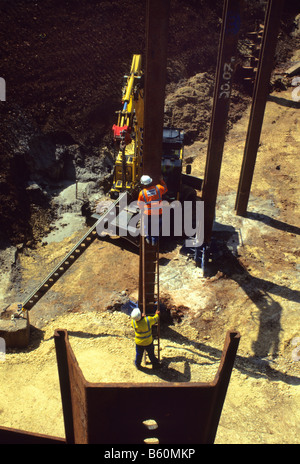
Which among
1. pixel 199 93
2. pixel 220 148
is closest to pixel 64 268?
pixel 220 148

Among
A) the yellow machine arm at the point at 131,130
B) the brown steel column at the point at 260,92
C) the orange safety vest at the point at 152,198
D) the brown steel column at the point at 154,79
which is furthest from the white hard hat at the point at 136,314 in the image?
the brown steel column at the point at 260,92

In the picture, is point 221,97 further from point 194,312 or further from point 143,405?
point 143,405

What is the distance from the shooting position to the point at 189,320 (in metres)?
10.4

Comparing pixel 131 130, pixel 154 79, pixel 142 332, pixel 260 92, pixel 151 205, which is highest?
pixel 154 79

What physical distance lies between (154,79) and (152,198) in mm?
2372

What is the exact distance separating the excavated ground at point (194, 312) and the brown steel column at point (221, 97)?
5.31 ft

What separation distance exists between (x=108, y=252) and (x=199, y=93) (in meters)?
11.8

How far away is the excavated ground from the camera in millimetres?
8164

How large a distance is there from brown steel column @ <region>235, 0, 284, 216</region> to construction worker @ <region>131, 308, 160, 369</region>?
257 inches

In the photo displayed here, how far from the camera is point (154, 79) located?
7.18 metres

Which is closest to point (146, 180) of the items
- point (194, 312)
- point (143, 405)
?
point (194, 312)

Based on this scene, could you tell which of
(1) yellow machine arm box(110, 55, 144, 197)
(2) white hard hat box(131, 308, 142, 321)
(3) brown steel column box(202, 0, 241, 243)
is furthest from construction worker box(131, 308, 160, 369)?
(1) yellow machine arm box(110, 55, 144, 197)
